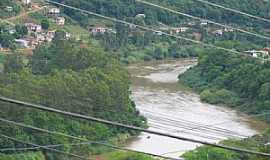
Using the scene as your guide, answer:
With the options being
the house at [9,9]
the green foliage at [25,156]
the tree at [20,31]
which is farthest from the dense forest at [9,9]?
the green foliage at [25,156]

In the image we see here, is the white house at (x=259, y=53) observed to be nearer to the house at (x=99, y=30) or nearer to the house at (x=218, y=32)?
the house at (x=218, y=32)

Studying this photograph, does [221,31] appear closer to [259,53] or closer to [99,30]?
[99,30]

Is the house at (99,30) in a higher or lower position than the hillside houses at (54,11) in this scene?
lower

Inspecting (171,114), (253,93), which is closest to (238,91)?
(253,93)

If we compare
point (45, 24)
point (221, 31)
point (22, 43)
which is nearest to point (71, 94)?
point (22, 43)

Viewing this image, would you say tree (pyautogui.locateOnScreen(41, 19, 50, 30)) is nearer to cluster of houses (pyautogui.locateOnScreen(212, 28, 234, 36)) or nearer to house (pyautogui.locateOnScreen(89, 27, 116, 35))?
house (pyautogui.locateOnScreen(89, 27, 116, 35))
